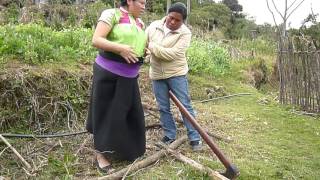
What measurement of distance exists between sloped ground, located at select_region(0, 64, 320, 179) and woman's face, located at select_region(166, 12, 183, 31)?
110cm

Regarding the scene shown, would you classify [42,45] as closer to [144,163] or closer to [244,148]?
[144,163]

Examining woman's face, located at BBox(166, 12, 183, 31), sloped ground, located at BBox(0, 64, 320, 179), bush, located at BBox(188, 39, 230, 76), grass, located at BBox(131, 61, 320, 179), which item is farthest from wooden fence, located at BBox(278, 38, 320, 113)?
woman's face, located at BBox(166, 12, 183, 31)

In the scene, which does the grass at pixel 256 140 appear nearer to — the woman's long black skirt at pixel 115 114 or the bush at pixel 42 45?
the woman's long black skirt at pixel 115 114

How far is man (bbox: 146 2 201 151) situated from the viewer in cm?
368

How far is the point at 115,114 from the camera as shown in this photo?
3381mm

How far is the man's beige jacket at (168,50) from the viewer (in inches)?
148

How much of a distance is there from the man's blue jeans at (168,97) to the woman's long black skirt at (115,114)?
51 centimetres

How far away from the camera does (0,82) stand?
4336mm

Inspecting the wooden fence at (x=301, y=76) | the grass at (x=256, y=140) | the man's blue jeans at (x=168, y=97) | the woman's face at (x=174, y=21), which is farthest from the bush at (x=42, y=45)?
the wooden fence at (x=301, y=76)

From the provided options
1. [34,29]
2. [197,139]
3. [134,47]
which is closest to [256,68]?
[34,29]

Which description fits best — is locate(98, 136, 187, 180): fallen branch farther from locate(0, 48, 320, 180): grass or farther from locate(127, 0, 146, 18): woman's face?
locate(127, 0, 146, 18): woman's face

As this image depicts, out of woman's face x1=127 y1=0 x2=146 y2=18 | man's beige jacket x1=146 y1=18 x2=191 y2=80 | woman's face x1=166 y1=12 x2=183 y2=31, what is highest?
woman's face x1=127 y1=0 x2=146 y2=18

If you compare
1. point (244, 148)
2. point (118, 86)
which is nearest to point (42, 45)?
point (118, 86)

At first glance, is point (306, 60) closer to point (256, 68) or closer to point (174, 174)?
point (174, 174)
